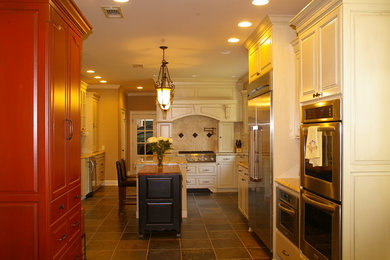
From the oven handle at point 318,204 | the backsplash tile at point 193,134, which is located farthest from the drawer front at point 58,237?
the backsplash tile at point 193,134

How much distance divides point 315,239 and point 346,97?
3.93 ft

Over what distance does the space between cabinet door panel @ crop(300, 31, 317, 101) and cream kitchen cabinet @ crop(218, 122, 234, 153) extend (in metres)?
5.19

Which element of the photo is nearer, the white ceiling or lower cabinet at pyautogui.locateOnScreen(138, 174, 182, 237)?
the white ceiling

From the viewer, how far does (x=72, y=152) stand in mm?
2705

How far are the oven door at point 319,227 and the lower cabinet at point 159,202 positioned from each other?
2.01 metres

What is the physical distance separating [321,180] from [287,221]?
38.4 inches

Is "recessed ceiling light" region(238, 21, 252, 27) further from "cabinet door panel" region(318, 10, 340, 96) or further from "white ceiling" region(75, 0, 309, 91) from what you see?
"cabinet door panel" region(318, 10, 340, 96)

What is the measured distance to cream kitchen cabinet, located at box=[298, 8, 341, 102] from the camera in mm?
2289

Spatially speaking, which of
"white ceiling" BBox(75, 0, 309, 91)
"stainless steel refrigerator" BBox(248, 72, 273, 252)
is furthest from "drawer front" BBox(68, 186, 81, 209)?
"stainless steel refrigerator" BBox(248, 72, 273, 252)

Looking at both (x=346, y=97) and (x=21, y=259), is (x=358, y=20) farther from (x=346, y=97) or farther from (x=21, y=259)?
(x=21, y=259)

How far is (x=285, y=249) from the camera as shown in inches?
130

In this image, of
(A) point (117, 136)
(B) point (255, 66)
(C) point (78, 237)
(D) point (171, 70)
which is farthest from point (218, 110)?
Result: (C) point (78, 237)

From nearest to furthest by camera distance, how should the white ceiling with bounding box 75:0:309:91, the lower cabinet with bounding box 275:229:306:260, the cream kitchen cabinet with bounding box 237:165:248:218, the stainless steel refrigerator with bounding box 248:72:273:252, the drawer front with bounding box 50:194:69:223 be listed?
the drawer front with bounding box 50:194:69:223
the lower cabinet with bounding box 275:229:306:260
the white ceiling with bounding box 75:0:309:91
the stainless steel refrigerator with bounding box 248:72:273:252
the cream kitchen cabinet with bounding box 237:165:248:218

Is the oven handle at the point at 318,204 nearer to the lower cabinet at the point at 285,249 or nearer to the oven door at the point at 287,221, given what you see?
the oven door at the point at 287,221
